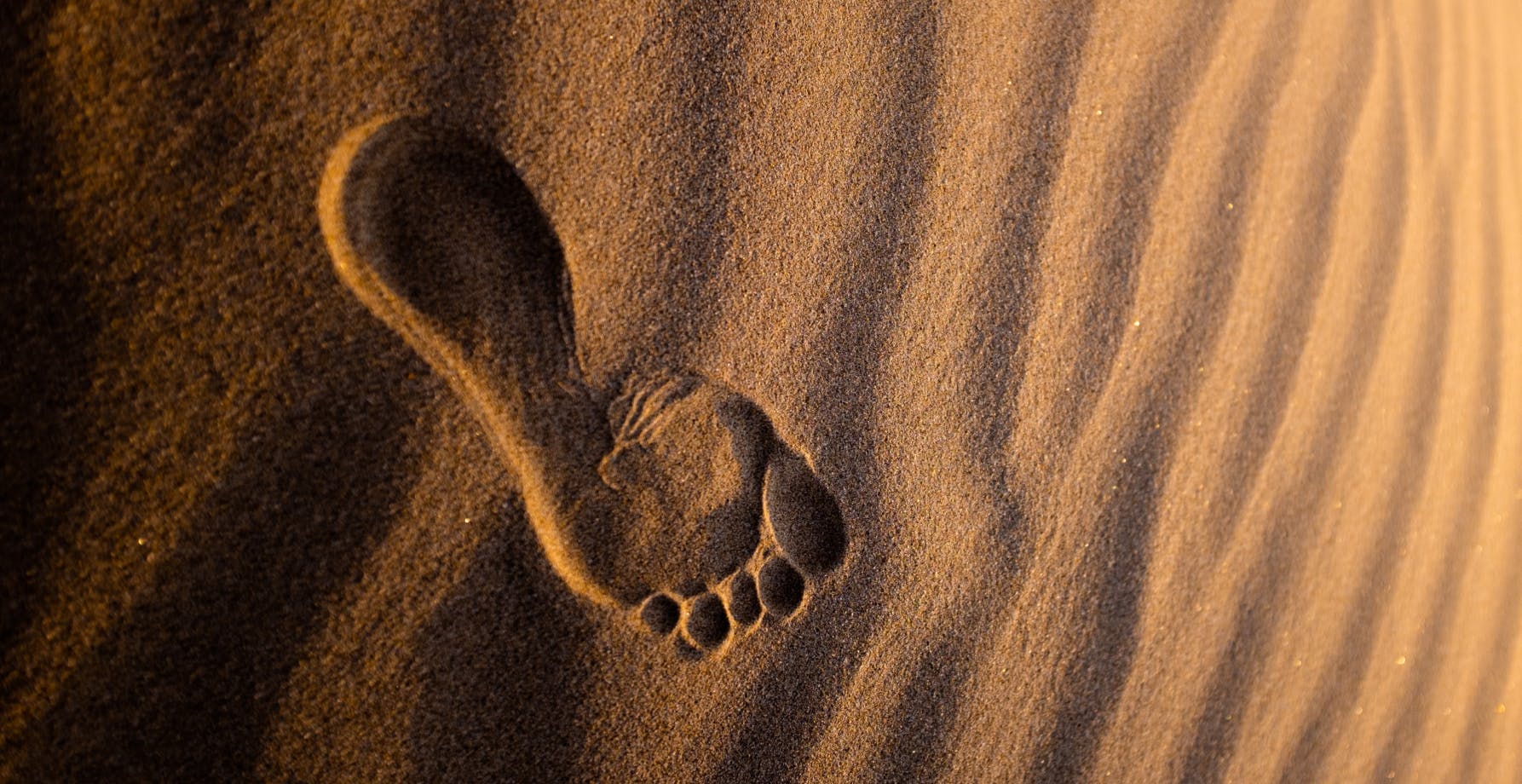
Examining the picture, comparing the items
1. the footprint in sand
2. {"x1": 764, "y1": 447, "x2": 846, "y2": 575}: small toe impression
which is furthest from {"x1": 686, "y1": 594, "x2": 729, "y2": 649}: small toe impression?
{"x1": 764, "y1": 447, "x2": 846, "y2": 575}: small toe impression

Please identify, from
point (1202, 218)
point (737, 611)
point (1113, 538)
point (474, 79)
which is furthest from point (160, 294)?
point (1202, 218)

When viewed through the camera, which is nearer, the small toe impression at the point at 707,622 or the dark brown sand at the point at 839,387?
the dark brown sand at the point at 839,387

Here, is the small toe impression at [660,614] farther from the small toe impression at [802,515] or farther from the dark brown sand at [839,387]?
the small toe impression at [802,515]

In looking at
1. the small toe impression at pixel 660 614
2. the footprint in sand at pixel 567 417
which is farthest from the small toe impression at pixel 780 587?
the small toe impression at pixel 660 614

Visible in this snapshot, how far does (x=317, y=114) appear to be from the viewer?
802 mm

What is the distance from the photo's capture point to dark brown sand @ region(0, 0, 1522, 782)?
78 cm

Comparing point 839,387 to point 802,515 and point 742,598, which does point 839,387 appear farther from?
point 742,598

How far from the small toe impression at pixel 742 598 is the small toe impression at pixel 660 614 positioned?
0.07 meters

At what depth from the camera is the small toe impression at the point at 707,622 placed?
3.12 ft

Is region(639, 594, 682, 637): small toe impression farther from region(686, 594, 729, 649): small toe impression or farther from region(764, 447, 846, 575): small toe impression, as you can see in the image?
region(764, 447, 846, 575): small toe impression

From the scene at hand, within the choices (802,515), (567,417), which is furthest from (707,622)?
(567,417)

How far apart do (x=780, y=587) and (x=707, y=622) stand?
0.35 feet

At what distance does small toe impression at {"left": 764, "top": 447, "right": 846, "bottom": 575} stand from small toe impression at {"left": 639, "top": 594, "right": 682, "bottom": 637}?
16 centimetres

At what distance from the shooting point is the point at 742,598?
97 cm
